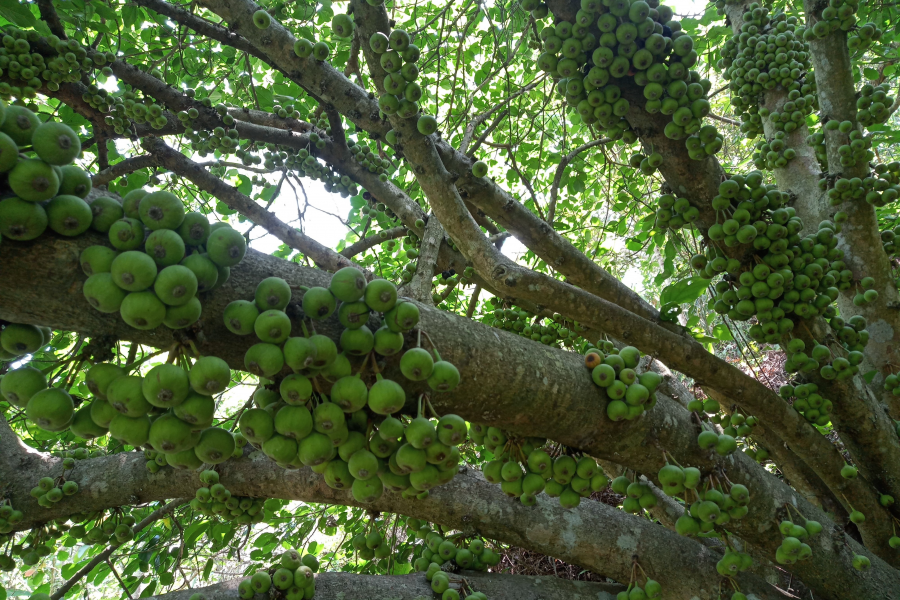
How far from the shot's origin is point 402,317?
4.65ft

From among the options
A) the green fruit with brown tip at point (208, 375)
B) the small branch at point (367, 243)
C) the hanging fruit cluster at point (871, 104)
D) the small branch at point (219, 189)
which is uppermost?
the hanging fruit cluster at point (871, 104)

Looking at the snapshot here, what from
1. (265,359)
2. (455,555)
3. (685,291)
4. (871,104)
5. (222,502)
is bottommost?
(222,502)

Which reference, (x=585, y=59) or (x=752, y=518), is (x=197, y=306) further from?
(x=752, y=518)

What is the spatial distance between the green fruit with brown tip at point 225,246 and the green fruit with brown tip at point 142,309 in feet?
0.57

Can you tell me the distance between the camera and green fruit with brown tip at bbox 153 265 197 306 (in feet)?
3.70

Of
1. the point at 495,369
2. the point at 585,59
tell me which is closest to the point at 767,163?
the point at 585,59

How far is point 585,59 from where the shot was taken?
234cm

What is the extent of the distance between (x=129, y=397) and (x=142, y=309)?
22 centimetres

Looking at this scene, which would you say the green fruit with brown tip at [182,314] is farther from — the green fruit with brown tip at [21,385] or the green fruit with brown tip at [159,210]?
the green fruit with brown tip at [21,385]

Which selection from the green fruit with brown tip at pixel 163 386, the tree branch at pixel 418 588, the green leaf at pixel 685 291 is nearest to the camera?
the green fruit with brown tip at pixel 163 386

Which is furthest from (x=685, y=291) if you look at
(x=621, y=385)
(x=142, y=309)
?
(x=142, y=309)

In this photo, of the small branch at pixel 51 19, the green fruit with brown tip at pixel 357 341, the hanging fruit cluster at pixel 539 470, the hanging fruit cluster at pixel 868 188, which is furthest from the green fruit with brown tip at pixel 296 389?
the hanging fruit cluster at pixel 868 188

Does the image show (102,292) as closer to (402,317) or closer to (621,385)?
(402,317)

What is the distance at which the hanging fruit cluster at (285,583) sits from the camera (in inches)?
93.2
